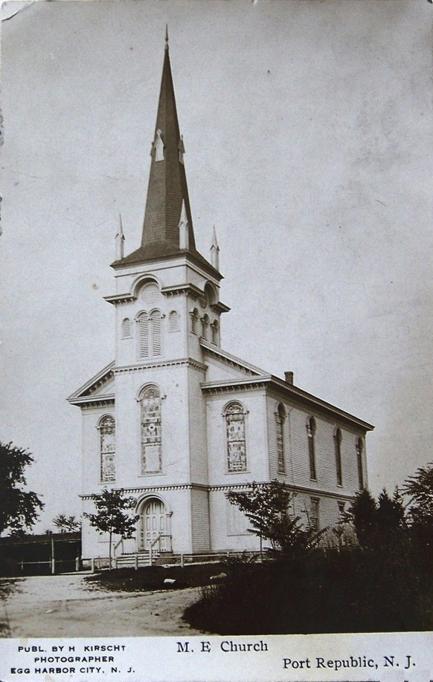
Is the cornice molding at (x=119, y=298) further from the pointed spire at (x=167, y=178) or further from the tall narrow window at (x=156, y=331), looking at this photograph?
the pointed spire at (x=167, y=178)

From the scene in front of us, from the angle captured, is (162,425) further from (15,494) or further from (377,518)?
(377,518)


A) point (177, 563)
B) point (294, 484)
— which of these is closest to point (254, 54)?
point (294, 484)

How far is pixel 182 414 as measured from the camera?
5531 millimetres

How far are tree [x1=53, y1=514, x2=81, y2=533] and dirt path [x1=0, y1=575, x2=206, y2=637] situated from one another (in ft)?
1.26

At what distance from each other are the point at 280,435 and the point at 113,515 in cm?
118

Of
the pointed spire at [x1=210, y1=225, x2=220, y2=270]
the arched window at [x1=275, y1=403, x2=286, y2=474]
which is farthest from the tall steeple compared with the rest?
the arched window at [x1=275, y1=403, x2=286, y2=474]

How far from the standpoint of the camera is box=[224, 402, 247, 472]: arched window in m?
5.32

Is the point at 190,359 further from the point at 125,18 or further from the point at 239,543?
the point at 125,18

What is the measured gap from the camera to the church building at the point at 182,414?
5328 millimetres

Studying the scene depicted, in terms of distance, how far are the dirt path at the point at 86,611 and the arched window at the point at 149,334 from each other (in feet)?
5.00

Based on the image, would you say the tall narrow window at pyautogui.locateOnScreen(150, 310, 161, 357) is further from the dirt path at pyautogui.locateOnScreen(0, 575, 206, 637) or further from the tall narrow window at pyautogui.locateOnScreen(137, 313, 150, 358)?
the dirt path at pyautogui.locateOnScreen(0, 575, 206, 637)

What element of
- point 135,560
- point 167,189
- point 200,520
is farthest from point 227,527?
point 167,189

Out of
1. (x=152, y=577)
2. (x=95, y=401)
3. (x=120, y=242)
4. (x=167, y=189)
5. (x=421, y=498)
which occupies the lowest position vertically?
(x=152, y=577)

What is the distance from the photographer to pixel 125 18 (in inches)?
222
